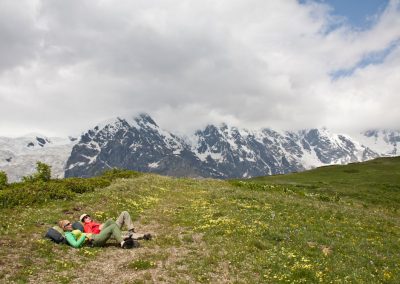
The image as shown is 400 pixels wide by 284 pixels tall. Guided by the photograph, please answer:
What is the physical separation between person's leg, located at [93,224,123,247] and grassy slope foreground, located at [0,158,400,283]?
2.18 ft

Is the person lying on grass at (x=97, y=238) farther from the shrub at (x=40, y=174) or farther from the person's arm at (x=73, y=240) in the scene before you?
the shrub at (x=40, y=174)

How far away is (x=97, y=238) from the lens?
25281mm

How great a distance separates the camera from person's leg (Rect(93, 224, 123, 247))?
25.3 meters

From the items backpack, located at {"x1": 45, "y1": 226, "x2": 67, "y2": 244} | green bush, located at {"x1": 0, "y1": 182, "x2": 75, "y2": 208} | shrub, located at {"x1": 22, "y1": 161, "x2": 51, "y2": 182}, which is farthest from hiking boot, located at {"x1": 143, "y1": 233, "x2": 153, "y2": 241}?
shrub, located at {"x1": 22, "y1": 161, "x2": 51, "y2": 182}

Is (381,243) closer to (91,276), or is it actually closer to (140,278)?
(140,278)

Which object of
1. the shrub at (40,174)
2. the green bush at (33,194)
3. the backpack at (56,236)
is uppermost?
Result: the shrub at (40,174)

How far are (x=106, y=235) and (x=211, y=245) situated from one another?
20.3ft

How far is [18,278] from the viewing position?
1847 cm

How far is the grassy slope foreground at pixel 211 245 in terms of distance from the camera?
799 inches

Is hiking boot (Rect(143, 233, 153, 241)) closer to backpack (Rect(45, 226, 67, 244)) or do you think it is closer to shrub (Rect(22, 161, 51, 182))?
backpack (Rect(45, 226, 67, 244))

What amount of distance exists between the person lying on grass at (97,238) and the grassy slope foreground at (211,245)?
21.5 inches

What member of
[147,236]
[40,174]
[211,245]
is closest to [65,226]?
[147,236]

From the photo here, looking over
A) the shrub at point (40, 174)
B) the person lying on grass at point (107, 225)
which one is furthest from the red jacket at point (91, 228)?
the shrub at point (40, 174)

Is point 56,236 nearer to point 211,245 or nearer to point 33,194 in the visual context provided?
point 211,245
